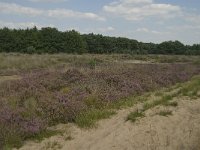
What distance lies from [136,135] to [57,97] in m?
3.78

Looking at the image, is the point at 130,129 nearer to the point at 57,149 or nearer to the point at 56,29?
the point at 57,149

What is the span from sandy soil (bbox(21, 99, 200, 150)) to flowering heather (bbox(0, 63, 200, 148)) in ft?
1.77

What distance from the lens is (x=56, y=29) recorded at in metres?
86.9

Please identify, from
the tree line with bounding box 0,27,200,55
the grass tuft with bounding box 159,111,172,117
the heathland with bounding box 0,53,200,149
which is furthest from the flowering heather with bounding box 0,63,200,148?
the tree line with bounding box 0,27,200,55

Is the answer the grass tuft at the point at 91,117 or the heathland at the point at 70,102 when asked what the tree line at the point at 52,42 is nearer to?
the heathland at the point at 70,102

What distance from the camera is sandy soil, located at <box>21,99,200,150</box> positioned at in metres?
8.18

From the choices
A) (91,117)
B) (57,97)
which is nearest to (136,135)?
(91,117)

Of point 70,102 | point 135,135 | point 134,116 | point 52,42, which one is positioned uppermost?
point 52,42

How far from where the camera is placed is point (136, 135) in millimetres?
8922

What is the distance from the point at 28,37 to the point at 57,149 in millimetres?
73253

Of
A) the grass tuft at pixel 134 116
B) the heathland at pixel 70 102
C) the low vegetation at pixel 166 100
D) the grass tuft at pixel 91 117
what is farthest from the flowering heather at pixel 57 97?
the grass tuft at pixel 134 116

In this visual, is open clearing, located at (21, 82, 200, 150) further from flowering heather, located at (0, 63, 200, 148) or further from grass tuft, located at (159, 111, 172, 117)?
flowering heather, located at (0, 63, 200, 148)

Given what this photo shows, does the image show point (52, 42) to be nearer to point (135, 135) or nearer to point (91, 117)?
point (91, 117)

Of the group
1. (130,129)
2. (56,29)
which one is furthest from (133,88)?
(56,29)
